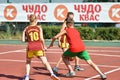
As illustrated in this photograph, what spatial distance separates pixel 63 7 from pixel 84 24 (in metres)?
1.81

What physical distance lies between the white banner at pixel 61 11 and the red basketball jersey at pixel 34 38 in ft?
54.1

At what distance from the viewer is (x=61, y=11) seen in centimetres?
2728

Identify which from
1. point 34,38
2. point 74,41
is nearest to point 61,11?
point 74,41

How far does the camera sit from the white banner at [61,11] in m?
26.7

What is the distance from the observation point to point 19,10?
28141 millimetres

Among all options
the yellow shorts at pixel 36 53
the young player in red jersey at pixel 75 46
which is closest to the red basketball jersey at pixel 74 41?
the young player in red jersey at pixel 75 46

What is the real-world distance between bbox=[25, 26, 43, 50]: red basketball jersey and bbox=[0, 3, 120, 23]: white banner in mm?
16501

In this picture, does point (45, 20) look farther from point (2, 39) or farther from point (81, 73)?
point (81, 73)

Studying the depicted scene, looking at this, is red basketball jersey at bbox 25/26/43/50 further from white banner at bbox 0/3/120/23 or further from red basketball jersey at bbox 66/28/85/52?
white banner at bbox 0/3/120/23

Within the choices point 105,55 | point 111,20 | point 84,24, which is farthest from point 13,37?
point 105,55

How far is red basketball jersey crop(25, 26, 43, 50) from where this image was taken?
10.5m

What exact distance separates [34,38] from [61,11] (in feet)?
55.4

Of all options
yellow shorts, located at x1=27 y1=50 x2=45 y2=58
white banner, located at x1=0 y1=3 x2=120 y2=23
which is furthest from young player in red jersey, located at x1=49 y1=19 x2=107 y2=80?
white banner, located at x1=0 y1=3 x2=120 y2=23

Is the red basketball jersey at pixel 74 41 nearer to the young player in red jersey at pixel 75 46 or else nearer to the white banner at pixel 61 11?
the young player in red jersey at pixel 75 46
